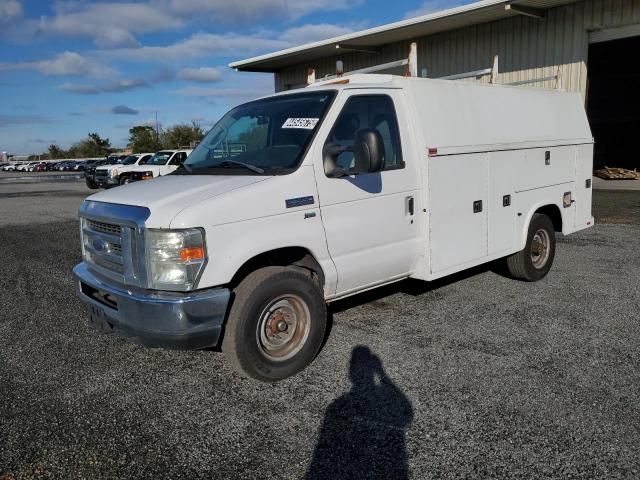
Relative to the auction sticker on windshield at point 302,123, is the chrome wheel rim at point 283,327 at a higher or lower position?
lower

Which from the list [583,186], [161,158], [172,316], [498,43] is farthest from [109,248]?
[161,158]

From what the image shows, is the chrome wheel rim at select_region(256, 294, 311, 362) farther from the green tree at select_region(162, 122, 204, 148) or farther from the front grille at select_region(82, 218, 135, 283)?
the green tree at select_region(162, 122, 204, 148)

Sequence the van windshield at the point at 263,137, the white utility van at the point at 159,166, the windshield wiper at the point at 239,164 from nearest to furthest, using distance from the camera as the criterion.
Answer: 1. the windshield wiper at the point at 239,164
2. the van windshield at the point at 263,137
3. the white utility van at the point at 159,166

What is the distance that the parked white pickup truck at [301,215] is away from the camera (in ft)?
12.3

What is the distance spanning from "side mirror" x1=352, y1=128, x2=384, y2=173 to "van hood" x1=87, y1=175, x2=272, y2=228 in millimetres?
716

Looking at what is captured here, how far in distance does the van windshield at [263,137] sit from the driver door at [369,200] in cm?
19

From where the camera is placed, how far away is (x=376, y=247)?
15.6ft

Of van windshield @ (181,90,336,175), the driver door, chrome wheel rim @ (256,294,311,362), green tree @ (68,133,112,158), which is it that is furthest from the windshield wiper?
green tree @ (68,133,112,158)

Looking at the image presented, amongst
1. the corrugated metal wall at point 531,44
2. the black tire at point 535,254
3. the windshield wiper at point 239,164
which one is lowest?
the black tire at point 535,254

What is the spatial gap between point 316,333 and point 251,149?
1.66 metres

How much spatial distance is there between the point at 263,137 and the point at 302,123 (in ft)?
1.47

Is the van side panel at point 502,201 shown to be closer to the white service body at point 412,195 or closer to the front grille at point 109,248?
the white service body at point 412,195

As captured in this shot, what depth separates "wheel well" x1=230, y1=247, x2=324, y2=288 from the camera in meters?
4.17

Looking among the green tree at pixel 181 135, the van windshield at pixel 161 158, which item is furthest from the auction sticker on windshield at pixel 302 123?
the green tree at pixel 181 135
